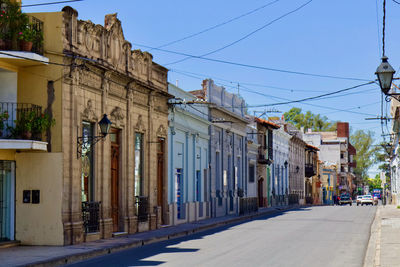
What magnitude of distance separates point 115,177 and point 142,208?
2.37 m

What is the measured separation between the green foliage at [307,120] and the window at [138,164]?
74.2m

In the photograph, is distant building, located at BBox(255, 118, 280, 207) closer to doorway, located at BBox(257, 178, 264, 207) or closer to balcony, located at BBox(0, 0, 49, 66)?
doorway, located at BBox(257, 178, 264, 207)

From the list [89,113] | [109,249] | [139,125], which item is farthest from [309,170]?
[109,249]

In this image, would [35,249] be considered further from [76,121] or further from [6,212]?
[76,121]

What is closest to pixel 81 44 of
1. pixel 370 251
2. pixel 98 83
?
pixel 98 83

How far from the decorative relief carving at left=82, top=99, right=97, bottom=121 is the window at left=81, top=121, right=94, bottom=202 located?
25cm

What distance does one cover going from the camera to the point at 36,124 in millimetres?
16547

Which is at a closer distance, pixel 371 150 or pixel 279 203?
pixel 279 203

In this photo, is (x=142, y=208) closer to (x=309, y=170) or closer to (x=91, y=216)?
(x=91, y=216)

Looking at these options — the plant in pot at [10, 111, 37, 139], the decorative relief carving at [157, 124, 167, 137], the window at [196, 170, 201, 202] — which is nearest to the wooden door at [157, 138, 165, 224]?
the decorative relief carving at [157, 124, 167, 137]

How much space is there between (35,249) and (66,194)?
197 centimetres

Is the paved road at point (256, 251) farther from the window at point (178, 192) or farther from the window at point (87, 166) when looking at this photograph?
the window at point (178, 192)

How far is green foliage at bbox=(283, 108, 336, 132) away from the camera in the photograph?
96.4 meters

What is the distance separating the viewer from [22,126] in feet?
53.7
